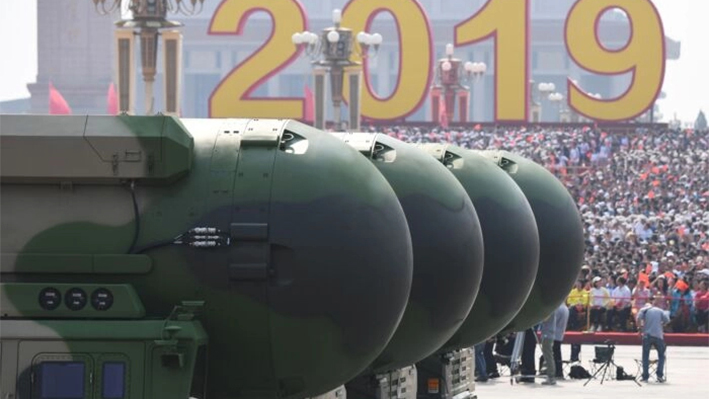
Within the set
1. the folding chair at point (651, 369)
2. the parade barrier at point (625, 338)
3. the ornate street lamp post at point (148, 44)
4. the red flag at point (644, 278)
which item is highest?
the ornate street lamp post at point (148, 44)

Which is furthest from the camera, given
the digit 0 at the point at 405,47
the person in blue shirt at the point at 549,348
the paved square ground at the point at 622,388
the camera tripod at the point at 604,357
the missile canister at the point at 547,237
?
the digit 0 at the point at 405,47

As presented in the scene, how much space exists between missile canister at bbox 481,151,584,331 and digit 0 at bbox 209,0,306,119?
55372mm

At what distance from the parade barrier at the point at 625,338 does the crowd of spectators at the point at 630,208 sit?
0.54 ft

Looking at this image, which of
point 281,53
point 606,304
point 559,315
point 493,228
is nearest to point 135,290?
point 493,228

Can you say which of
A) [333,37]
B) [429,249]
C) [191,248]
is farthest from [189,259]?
[333,37]

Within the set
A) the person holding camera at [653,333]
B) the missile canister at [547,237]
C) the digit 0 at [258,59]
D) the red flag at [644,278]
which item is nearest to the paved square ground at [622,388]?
the person holding camera at [653,333]

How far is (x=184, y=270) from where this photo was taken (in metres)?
10.8

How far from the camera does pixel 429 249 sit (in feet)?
44.0

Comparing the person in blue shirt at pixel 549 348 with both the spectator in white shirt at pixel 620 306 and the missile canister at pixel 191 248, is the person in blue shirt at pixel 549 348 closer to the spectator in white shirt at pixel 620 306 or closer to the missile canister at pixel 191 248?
the spectator in white shirt at pixel 620 306

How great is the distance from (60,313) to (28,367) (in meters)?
0.35

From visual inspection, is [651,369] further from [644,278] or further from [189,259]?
[189,259]

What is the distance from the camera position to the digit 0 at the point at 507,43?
75938mm

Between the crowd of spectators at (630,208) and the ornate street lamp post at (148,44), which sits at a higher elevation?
the ornate street lamp post at (148,44)

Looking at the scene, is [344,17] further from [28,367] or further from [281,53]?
[28,367]
